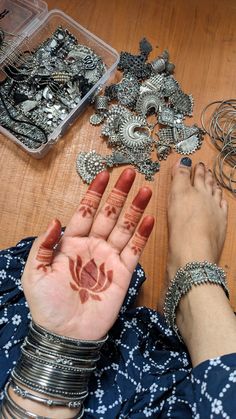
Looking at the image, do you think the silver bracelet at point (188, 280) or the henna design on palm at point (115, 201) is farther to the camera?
the silver bracelet at point (188, 280)

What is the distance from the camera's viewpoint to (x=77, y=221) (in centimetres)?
96

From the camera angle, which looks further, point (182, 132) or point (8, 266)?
point (182, 132)

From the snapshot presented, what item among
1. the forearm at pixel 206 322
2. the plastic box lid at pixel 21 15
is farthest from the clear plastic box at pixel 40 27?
the forearm at pixel 206 322

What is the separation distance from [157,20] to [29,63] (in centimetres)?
39

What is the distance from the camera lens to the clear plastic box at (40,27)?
1.34m

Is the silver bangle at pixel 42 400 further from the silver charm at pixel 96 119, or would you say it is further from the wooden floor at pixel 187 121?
the silver charm at pixel 96 119

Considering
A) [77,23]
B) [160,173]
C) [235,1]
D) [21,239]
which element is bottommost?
[21,239]

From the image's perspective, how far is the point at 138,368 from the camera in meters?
1.01

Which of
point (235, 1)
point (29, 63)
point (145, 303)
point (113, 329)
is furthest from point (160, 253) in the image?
point (235, 1)

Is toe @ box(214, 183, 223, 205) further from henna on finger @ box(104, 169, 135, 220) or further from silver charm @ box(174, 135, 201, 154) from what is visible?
henna on finger @ box(104, 169, 135, 220)

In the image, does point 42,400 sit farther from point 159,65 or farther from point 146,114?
point 159,65

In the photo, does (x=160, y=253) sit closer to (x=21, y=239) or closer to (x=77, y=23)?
(x=21, y=239)

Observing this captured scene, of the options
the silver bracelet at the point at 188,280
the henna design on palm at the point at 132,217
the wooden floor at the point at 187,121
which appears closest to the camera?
the henna design on palm at the point at 132,217

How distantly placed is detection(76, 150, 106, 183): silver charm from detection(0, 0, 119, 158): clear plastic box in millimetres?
107
